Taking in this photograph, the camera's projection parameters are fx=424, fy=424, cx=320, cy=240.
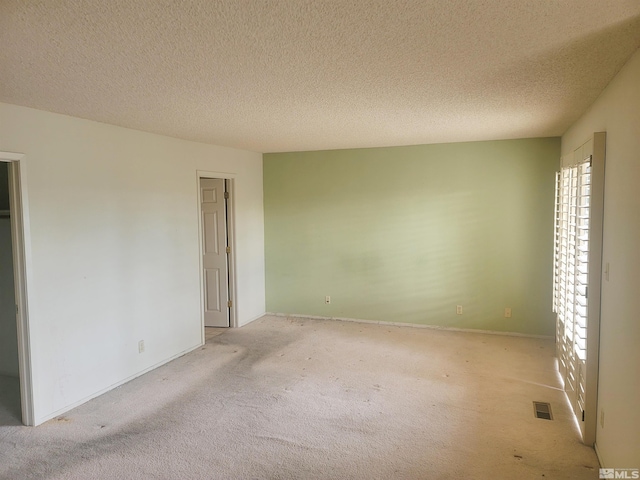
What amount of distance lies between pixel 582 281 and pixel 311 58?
231 cm

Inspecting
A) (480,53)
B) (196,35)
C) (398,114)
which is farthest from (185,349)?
(480,53)

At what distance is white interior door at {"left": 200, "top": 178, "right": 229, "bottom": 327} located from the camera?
565cm

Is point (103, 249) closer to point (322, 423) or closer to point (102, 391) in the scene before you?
point (102, 391)

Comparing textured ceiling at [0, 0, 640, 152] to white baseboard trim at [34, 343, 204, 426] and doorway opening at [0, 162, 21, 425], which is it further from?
white baseboard trim at [34, 343, 204, 426]

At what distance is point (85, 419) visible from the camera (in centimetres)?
328

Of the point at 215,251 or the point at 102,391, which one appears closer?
the point at 102,391

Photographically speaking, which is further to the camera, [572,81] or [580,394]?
[580,394]

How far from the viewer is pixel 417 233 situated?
5566mm

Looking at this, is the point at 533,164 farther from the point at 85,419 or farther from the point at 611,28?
the point at 85,419

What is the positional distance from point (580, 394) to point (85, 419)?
12.1 feet

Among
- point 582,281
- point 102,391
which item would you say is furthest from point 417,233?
point 102,391

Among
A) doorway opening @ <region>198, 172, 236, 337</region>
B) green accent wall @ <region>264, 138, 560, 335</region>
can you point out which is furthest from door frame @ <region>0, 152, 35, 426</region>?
green accent wall @ <region>264, 138, 560, 335</region>

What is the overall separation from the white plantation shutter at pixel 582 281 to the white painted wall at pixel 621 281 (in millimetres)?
76

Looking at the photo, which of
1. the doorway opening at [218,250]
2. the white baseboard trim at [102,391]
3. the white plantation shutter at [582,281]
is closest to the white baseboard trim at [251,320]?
the doorway opening at [218,250]
